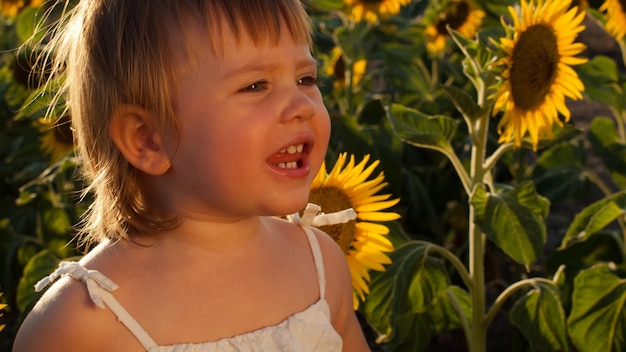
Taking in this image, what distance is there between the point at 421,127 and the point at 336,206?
1.35ft

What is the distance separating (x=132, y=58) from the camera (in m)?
1.51

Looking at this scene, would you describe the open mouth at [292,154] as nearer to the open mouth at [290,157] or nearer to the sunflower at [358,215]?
the open mouth at [290,157]

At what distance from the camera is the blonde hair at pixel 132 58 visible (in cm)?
150

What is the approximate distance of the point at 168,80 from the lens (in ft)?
4.94

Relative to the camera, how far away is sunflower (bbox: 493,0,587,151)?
2252 mm

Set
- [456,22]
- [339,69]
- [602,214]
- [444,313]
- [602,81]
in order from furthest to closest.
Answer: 1. [339,69]
2. [456,22]
3. [602,81]
4. [444,313]
5. [602,214]

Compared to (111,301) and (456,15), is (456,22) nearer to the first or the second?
(456,15)

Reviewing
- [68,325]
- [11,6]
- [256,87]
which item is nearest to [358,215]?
[256,87]

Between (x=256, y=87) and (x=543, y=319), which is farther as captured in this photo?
(x=543, y=319)

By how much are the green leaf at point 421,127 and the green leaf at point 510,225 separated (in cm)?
14

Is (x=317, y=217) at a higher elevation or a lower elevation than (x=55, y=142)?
higher

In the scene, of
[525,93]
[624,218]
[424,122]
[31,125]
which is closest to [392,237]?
[424,122]

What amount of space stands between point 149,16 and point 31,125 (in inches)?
85.7

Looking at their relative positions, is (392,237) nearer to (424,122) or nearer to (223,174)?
(424,122)
